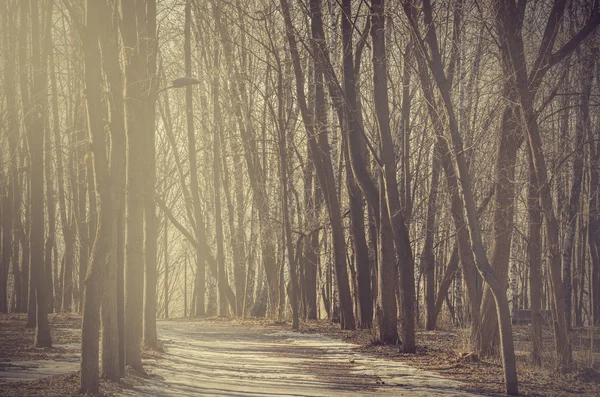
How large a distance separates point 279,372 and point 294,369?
0.62 m

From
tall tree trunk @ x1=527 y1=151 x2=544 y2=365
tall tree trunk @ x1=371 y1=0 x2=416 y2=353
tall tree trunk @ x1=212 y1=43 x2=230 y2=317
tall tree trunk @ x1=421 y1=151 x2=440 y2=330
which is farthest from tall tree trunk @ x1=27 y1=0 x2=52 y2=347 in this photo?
tall tree trunk @ x1=212 y1=43 x2=230 y2=317

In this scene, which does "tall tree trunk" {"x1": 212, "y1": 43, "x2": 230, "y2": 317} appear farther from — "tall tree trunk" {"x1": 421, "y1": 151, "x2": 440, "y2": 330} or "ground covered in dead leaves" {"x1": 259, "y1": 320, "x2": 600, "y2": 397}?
"ground covered in dead leaves" {"x1": 259, "y1": 320, "x2": 600, "y2": 397}

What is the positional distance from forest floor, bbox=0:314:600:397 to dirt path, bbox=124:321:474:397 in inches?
0.6

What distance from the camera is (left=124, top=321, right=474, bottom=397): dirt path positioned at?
11539mm

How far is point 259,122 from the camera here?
104ft

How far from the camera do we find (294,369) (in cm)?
1458

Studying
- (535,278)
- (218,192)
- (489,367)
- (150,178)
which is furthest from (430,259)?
(218,192)

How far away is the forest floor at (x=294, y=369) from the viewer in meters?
11.4

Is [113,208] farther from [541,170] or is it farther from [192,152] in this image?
[192,152]

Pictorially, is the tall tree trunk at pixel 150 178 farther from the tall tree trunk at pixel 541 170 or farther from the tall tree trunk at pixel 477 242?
the tall tree trunk at pixel 541 170

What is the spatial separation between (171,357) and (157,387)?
4.37m

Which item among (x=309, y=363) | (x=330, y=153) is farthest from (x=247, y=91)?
(x=309, y=363)

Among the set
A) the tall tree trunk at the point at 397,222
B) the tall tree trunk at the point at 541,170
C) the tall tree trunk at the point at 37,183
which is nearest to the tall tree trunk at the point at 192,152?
the tall tree trunk at the point at 37,183

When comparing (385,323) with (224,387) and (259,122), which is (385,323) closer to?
(224,387)
